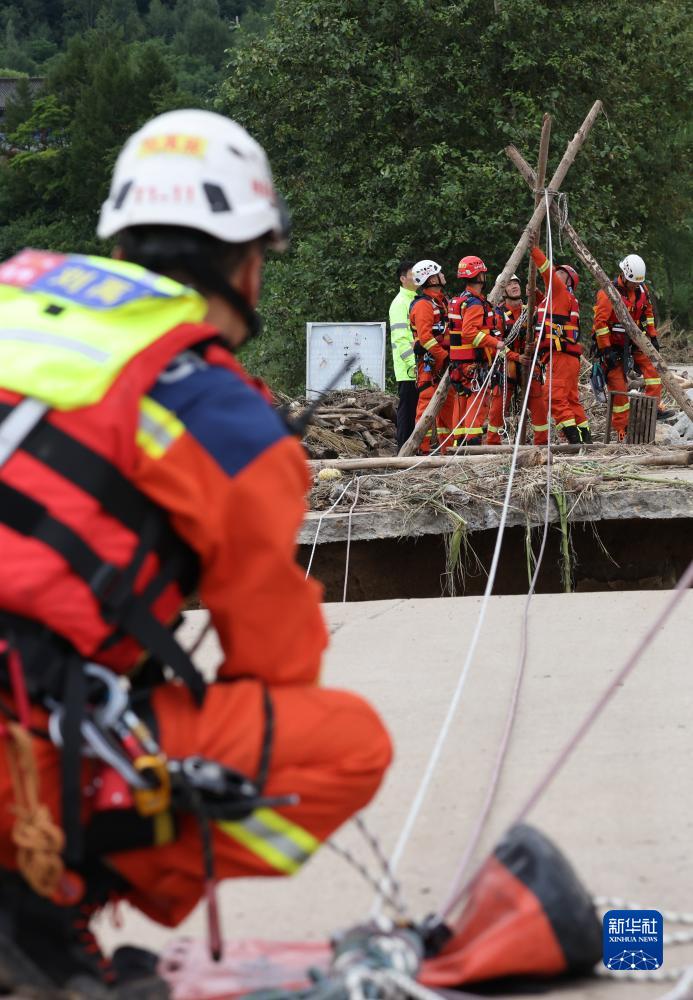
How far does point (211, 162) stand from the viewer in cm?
239

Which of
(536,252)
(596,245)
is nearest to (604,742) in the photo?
(536,252)

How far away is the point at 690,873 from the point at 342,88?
64.0 ft

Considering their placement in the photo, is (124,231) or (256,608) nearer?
(256,608)

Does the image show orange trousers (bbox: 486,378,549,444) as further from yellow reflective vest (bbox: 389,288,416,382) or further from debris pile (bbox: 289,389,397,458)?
debris pile (bbox: 289,389,397,458)

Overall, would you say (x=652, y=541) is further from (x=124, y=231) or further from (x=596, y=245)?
(x=596, y=245)

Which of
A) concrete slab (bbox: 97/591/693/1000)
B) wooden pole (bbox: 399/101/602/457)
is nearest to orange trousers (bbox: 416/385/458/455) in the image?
wooden pole (bbox: 399/101/602/457)

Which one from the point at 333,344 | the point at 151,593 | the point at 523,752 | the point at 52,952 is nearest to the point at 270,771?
the point at 151,593

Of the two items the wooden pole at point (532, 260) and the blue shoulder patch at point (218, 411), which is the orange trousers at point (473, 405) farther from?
the blue shoulder patch at point (218, 411)

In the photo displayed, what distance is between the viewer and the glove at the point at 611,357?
531 inches

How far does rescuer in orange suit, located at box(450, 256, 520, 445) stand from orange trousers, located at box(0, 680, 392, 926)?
30.7 ft

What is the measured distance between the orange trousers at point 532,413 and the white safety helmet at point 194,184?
33.6ft

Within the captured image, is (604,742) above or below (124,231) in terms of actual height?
below

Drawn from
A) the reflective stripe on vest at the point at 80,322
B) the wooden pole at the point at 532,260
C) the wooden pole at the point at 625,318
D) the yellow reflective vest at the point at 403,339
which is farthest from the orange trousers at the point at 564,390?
the reflective stripe on vest at the point at 80,322

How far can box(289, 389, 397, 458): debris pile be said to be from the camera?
13945 millimetres
